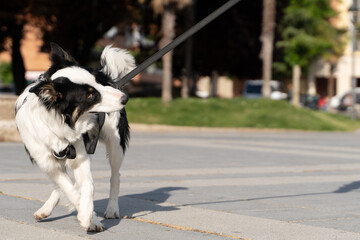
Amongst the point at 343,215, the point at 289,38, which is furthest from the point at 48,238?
the point at 289,38

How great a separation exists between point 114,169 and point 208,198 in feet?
5.59


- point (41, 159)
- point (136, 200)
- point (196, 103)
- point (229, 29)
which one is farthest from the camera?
point (229, 29)

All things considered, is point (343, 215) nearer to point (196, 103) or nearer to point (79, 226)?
point (79, 226)

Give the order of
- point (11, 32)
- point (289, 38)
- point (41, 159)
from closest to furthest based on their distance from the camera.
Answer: point (41, 159) → point (11, 32) → point (289, 38)

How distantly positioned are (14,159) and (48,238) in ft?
25.2

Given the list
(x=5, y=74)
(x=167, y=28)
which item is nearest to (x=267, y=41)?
(x=167, y=28)

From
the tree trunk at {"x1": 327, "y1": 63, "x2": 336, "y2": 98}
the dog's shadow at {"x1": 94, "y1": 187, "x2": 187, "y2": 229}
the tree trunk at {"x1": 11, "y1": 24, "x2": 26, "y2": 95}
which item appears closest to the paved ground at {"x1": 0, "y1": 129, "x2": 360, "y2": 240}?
the dog's shadow at {"x1": 94, "y1": 187, "x2": 187, "y2": 229}

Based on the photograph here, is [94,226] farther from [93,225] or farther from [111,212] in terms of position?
[111,212]

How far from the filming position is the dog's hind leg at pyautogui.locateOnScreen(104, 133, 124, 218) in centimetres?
716

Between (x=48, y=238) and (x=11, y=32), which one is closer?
(x=48, y=238)

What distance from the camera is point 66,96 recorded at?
238 inches

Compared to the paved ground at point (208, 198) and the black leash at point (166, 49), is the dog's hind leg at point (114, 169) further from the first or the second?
the black leash at point (166, 49)

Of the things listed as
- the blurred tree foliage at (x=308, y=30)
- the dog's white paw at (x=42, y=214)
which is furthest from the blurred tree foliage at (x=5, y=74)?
the dog's white paw at (x=42, y=214)

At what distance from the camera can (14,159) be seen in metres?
13.4
